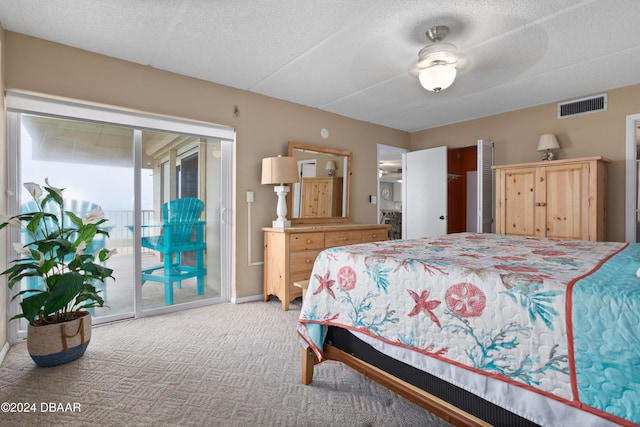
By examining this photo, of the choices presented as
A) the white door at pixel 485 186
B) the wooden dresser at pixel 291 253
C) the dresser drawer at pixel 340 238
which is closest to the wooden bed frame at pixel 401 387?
the wooden dresser at pixel 291 253

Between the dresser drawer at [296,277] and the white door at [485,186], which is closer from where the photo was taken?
the dresser drawer at [296,277]

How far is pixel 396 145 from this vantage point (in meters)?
5.18

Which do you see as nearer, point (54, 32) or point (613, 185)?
point (54, 32)

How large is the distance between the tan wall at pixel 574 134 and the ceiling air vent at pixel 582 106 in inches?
2.0

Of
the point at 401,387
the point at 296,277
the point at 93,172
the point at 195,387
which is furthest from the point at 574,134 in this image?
the point at 93,172

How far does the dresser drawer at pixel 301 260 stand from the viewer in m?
3.31

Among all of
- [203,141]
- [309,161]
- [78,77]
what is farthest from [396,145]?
[78,77]

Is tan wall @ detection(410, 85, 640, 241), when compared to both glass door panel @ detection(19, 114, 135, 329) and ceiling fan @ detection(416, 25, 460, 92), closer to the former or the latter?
ceiling fan @ detection(416, 25, 460, 92)

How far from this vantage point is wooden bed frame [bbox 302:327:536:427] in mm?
1149

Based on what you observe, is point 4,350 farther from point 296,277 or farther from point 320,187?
point 320,187

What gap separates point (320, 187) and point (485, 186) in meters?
2.20

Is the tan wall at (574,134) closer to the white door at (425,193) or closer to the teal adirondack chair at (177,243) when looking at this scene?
the white door at (425,193)

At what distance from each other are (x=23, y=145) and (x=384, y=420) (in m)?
3.23

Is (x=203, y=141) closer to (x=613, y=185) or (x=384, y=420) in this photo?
(x=384, y=420)
